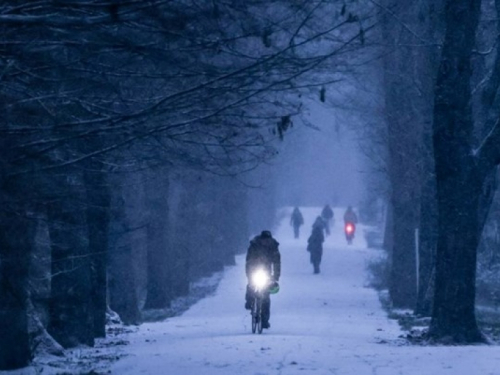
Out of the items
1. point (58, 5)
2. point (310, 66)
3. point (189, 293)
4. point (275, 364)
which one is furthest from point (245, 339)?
point (189, 293)

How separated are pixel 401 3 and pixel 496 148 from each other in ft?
25.9

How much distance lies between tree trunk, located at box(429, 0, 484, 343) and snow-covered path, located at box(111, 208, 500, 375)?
49.3 inches

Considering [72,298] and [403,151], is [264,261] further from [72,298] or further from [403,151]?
[403,151]

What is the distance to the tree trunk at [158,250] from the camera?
35.3 metres

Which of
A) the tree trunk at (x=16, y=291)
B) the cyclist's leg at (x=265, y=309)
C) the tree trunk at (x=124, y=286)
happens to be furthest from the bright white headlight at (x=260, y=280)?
the tree trunk at (x=124, y=286)

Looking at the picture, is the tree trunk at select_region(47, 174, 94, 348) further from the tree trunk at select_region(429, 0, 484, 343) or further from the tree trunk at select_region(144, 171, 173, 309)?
the tree trunk at select_region(144, 171, 173, 309)

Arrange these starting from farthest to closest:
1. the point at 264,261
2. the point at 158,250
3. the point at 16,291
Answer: the point at 158,250
the point at 264,261
the point at 16,291

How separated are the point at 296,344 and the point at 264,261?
4.24 meters

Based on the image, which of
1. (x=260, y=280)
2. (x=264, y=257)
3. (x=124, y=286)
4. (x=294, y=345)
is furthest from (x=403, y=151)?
(x=294, y=345)

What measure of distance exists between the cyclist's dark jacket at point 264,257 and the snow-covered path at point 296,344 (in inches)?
43.4

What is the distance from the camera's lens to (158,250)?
3575cm

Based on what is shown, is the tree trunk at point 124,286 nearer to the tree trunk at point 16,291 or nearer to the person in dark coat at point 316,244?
the tree trunk at point 16,291

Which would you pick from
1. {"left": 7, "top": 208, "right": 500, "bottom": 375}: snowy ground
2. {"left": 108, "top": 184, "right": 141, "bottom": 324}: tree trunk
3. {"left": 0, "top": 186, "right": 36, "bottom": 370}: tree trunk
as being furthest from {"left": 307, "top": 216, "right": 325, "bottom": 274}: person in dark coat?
{"left": 0, "top": 186, "right": 36, "bottom": 370}: tree trunk

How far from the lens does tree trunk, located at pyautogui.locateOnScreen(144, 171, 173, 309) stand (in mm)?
35344
